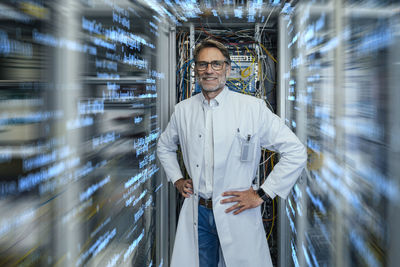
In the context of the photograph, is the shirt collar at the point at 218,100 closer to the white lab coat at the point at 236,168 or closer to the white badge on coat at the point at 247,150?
the white lab coat at the point at 236,168

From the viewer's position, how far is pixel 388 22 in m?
0.83

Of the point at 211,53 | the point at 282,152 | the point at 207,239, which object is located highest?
the point at 211,53

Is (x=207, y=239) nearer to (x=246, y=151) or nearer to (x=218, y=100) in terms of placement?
(x=246, y=151)

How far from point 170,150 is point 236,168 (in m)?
0.52

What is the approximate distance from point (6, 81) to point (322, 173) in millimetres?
1468

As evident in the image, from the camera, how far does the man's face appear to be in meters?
1.74

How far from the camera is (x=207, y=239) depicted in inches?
69.9

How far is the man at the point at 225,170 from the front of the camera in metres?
1.66

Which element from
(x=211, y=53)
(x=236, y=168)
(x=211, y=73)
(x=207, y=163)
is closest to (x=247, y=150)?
(x=236, y=168)

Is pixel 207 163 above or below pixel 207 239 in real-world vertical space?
above

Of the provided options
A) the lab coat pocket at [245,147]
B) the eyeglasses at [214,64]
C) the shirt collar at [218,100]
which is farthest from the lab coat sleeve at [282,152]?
the eyeglasses at [214,64]

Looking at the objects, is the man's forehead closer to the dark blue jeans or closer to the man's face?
the man's face

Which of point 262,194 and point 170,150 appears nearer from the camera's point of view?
point 262,194

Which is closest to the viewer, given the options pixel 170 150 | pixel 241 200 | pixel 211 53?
pixel 241 200
